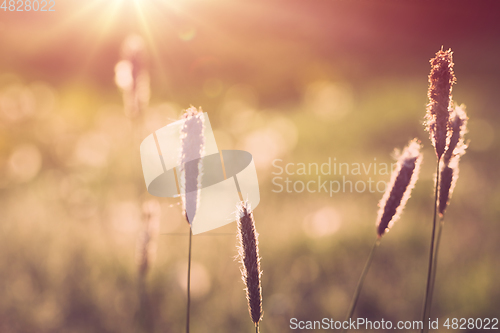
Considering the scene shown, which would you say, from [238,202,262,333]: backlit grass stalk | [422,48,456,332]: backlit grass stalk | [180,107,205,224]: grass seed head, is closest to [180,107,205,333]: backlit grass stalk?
[180,107,205,224]: grass seed head

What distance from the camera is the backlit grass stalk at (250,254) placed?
0.83 meters

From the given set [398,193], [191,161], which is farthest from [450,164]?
[191,161]

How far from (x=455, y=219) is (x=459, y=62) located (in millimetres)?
3656

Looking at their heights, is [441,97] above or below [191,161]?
above

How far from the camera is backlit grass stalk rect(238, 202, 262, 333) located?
83cm

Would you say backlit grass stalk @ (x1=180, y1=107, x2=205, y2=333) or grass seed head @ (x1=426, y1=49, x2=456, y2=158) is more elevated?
grass seed head @ (x1=426, y1=49, x2=456, y2=158)

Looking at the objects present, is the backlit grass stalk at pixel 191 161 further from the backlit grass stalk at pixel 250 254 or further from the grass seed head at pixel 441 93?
the grass seed head at pixel 441 93

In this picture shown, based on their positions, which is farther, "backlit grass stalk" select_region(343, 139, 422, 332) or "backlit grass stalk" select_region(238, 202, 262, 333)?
"backlit grass stalk" select_region(343, 139, 422, 332)

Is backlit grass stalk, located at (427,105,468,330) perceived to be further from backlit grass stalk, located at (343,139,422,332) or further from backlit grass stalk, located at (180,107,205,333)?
backlit grass stalk, located at (180,107,205,333)

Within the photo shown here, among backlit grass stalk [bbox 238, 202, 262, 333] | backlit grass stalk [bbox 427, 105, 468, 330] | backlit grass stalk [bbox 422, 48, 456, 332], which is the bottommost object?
backlit grass stalk [bbox 238, 202, 262, 333]

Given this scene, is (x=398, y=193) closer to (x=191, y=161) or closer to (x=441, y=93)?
(x=441, y=93)

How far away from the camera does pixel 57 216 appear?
298 centimetres

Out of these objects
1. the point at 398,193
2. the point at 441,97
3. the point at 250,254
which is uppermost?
the point at 441,97

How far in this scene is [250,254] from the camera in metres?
0.84
